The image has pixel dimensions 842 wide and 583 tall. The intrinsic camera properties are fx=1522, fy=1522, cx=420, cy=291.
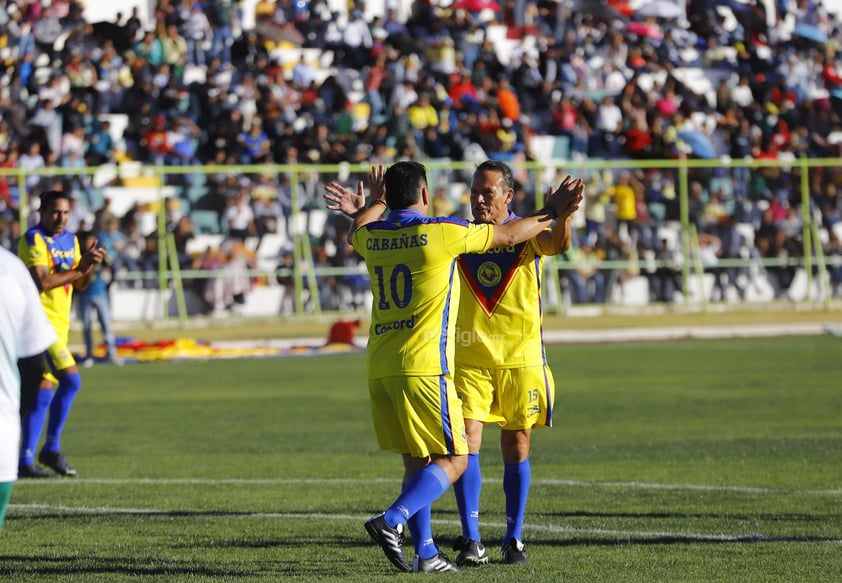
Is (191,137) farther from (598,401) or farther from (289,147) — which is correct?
(598,401)

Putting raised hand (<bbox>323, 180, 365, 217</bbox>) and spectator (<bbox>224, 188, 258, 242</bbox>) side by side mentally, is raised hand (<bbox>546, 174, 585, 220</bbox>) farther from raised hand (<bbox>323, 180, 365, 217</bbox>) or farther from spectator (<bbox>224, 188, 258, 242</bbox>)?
spectator (<bbox>224, 188, 258, 242</bbox>)

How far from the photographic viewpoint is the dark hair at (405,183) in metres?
7.50

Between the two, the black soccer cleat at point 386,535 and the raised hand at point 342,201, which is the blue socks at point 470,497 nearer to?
the black soccer cleat at point 386,535

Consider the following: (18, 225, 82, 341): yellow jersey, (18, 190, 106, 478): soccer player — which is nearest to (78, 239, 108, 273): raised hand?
(18, 190, 106, 478): soccer player

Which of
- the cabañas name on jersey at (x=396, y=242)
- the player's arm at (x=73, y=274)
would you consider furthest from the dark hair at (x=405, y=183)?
the player's arm at (x=73, y=274)

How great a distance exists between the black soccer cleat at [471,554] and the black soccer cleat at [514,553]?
111 millimetres

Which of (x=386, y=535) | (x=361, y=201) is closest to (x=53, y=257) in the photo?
(x=361, y=201)

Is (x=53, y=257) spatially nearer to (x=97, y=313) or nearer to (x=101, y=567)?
(x=101, y=567)

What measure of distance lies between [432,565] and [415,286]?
1.40 metres

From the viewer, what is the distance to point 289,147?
32031 millimetres

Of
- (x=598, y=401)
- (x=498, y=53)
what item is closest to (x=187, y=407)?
(x=598, y=401)

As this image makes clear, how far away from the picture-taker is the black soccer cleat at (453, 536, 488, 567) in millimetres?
7969

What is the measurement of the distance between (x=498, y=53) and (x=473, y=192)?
29.3 m

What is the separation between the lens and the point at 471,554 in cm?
799
